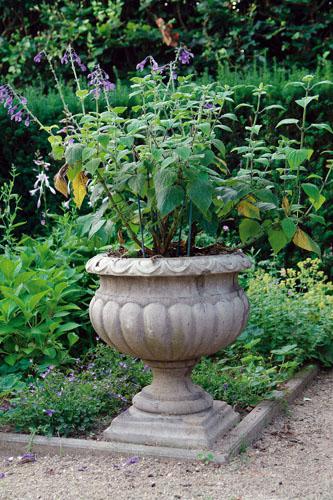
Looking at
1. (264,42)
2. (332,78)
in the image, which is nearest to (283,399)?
(332,78)

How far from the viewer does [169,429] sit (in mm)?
3799

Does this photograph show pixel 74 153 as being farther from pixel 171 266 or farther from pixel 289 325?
pixel 289 325

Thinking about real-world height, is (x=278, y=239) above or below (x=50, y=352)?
above

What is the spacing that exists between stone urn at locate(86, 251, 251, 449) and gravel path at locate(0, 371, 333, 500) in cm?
22

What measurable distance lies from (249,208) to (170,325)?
791 mm

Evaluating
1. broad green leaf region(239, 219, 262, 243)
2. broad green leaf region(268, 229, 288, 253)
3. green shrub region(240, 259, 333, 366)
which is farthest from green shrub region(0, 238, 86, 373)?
broad green leaf region(268, 229, 288, 253)

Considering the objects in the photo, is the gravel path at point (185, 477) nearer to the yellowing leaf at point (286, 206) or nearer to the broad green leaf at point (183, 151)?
the yellowing leaf at point (286, 206)

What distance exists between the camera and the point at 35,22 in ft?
36.0

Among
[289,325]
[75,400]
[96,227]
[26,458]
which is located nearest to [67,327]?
[75,400]

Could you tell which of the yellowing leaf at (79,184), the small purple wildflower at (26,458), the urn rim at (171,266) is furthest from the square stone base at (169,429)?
the yellowing leaf at (79,184)

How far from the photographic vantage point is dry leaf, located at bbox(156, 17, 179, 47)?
379 inches

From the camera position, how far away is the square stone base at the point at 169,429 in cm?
374

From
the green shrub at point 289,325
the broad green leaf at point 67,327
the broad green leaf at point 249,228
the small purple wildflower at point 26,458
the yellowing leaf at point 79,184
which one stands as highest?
the yellowing leaf at point 79,184

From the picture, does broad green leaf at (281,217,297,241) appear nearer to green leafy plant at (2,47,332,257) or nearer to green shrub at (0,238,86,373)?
green leafy plant at (2,47,332,257)
